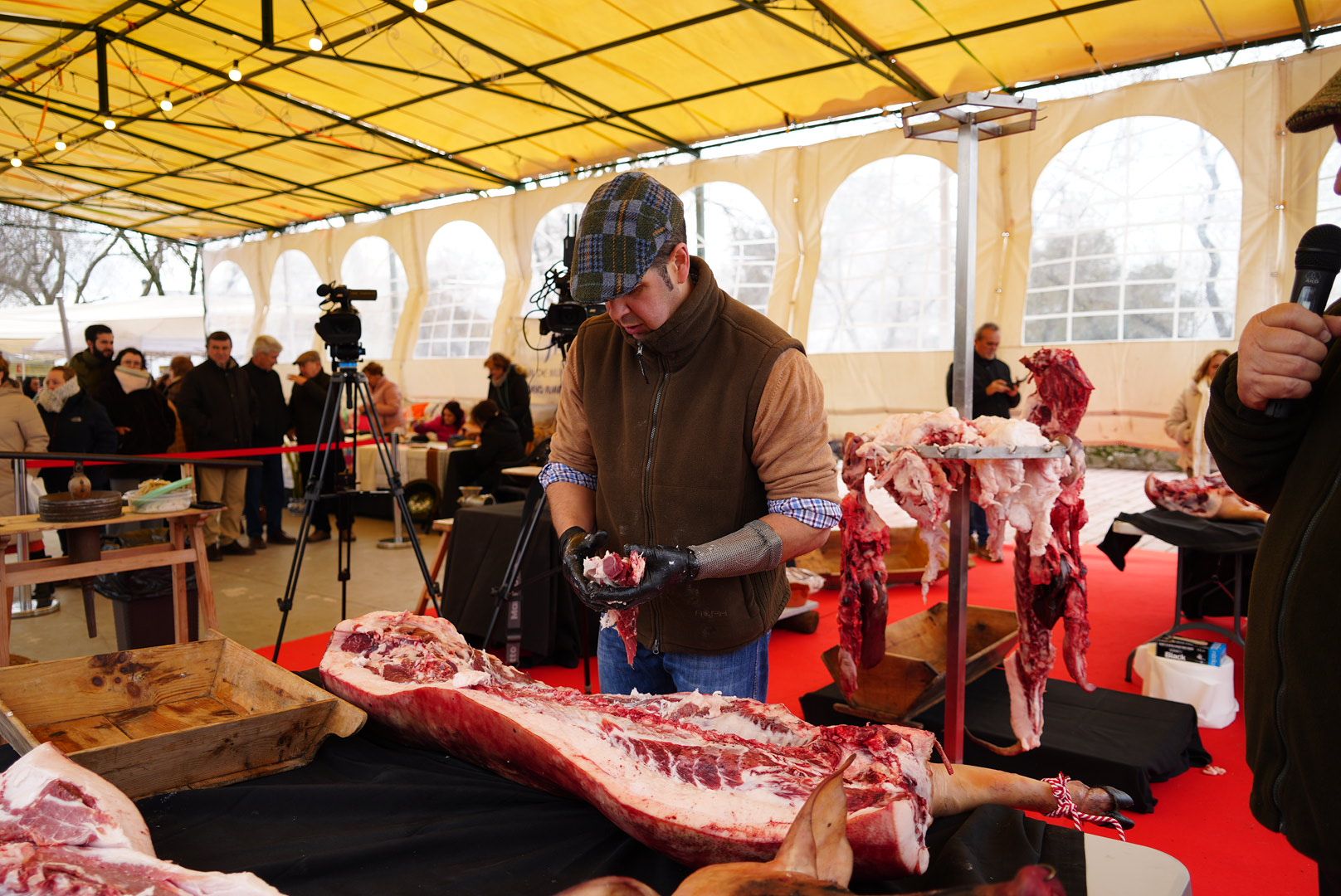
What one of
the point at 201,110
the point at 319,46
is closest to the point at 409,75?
the point at 319,46

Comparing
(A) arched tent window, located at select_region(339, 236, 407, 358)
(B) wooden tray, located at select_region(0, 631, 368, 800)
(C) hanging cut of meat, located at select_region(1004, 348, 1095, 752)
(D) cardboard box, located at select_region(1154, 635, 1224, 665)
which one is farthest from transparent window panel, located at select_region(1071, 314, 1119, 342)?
(A) arched tent window, located at select_region(339, 236, 407, 358)

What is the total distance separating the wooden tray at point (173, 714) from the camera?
1.39 m

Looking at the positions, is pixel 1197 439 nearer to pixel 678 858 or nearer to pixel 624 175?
pixel 624 175

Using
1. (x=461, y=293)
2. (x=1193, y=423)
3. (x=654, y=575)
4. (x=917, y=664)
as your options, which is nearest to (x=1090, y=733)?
(x=917, y=664)

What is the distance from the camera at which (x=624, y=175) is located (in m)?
1.93

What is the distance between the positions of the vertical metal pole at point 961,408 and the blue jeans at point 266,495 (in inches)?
267

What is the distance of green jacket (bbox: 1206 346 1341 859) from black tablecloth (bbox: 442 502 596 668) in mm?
3591

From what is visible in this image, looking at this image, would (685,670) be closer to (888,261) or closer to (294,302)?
(888,261)

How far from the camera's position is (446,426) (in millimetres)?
10781

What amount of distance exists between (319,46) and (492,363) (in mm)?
3663

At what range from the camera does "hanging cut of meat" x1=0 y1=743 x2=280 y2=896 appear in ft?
3.43

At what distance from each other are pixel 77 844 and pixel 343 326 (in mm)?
3551

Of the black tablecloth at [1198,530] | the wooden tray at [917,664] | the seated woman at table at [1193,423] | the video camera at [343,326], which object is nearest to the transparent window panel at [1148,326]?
the seated woman at table at [1193,423]

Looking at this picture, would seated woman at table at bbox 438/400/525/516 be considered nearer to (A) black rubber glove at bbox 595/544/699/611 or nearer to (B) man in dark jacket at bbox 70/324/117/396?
(B) man in dark jacket at bbox 70/324/117/396
